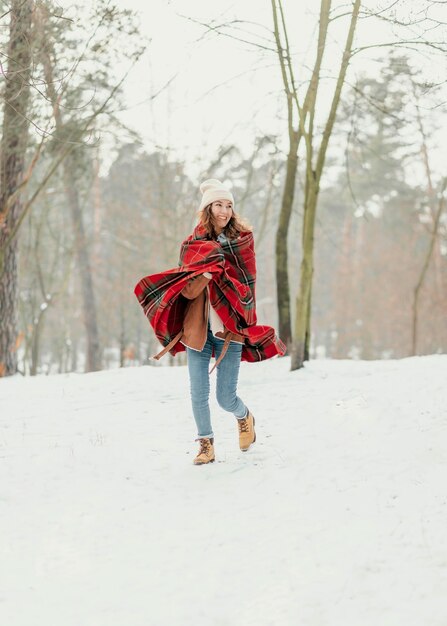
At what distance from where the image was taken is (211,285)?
176 inches

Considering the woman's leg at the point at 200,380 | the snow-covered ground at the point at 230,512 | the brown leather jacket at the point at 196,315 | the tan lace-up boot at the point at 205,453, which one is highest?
the brown leather jacket at the point at 196,315

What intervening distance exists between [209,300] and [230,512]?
1432mm

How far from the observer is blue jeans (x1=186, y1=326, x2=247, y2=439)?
457cm

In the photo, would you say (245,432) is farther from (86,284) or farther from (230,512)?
(86,284)

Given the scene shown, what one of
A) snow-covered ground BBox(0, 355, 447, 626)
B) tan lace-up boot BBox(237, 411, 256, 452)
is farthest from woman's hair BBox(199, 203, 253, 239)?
snow-covered ground BBox(0, 355, 447, 626)

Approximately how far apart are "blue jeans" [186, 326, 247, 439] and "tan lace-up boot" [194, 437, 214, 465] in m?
0.05

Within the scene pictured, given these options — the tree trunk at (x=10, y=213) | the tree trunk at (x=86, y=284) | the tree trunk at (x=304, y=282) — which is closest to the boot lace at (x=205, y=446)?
the tree trunk at (x=304, y=282)

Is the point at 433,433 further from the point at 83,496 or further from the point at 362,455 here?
the point at 83,496

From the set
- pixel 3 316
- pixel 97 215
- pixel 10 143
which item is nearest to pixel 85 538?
pixel 3 316

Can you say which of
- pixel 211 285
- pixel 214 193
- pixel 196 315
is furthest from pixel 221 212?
pixel 196 315

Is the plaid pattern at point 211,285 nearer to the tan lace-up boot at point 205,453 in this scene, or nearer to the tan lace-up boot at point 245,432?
the tan lace-up boot at point 245,432

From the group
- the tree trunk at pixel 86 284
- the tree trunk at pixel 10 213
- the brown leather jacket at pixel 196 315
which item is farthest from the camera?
the tree trunk at pixel 86 284

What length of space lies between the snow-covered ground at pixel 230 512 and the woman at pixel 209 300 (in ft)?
2.04

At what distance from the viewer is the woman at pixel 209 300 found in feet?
14.5
